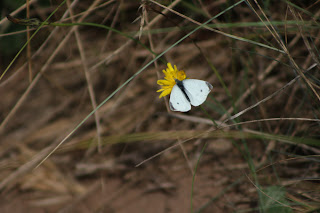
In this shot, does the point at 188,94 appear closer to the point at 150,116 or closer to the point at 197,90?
the point at 197,90

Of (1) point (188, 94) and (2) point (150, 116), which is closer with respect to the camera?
(1) point (188, 94)

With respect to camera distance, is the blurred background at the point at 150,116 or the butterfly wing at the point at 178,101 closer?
the butterfly wing at the point at 178,101

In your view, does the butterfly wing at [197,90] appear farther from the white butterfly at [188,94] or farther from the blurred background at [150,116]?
the blurred background at [150,116]

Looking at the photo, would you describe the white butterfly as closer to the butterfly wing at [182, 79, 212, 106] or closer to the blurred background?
the butterfly wing at [182, 79, 212, 106]

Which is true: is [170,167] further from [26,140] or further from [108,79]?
[26,140]

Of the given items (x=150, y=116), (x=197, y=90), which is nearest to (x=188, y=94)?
(x=197, y=90)

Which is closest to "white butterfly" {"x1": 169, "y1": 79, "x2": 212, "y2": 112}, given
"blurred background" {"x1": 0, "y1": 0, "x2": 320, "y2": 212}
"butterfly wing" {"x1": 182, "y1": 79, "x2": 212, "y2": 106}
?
"butterfly wing" {"x1": 182, "y1": 79, "x2": 212, "y2": 106}

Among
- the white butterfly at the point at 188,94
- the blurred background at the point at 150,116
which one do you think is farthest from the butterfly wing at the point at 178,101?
the blurred background at the point at 150,116
